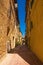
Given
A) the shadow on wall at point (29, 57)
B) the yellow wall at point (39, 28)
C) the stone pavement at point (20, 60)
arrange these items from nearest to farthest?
the stone pavement at point (20, 60) < the shadow on wall at point (29, 57) < the yellow wall at point (39, 28)

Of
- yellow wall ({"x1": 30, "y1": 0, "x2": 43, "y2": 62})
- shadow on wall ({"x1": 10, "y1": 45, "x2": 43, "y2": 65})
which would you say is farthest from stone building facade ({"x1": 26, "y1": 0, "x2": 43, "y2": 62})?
shadow on wall ({"x1": 10, "y1": 45, "x2": 43, "y2": 65})

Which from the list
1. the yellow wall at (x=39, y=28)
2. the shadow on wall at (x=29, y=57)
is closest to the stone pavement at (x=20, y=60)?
the shadow on wall at (x=29, y=57)

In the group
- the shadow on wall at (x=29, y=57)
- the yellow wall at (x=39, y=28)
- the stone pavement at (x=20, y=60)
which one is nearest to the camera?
the stone pavement at (x=20, y=60)

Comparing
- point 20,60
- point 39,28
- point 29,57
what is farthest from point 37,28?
point 20,60

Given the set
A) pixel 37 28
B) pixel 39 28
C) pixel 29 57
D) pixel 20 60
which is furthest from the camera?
pixel 37 28

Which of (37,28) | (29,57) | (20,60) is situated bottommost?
(29,57)

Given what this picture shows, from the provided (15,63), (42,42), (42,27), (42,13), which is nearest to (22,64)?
(15,63)

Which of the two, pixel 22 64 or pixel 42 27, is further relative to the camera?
pixel 42 27

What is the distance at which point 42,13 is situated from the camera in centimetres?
809

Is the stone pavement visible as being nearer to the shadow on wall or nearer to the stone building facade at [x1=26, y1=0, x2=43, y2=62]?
the shadow on wall

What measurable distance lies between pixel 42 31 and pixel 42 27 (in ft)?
0.71

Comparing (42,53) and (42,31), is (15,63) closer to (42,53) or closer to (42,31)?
(42,53)

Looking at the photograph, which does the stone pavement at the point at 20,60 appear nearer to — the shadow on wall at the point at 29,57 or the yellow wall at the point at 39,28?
the shadow on wall at the point at 29,57

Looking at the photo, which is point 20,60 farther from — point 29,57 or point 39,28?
point 39,28
